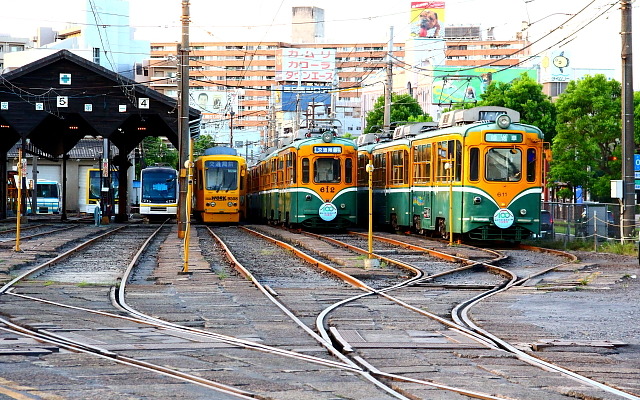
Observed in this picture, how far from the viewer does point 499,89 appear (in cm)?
5838

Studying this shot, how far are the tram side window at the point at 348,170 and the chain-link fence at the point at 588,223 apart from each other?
6325 mm

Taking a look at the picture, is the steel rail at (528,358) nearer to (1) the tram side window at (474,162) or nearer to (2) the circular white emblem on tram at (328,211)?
(1) the tram side window at (474,162)

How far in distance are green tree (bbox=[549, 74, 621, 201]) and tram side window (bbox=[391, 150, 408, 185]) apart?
63.7ft

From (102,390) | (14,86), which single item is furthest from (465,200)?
(14,86)

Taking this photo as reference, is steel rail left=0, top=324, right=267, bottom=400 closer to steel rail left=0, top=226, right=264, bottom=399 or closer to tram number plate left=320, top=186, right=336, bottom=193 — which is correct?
steel rail left=0, top=226, right=264, bottom=399

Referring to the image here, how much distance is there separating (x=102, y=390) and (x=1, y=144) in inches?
1797

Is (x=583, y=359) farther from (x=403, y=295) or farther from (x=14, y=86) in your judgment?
(x=14, y=86)

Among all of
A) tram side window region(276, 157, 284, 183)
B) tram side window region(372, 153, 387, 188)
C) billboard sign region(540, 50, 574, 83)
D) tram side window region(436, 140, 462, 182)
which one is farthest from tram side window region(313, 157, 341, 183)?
billboard sign region(540, 50, 574, 83)

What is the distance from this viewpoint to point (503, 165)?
26.0m

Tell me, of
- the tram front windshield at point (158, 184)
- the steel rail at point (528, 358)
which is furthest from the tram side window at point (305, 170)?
the steel rail at point (528, 358)

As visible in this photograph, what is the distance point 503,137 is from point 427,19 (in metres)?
122

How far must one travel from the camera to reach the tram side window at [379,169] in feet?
115

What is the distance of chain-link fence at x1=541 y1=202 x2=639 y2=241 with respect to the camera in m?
28.5

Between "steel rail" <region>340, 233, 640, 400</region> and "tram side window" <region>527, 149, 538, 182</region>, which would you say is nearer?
"steel rail" <region>340, 233, 640, 400</region>
